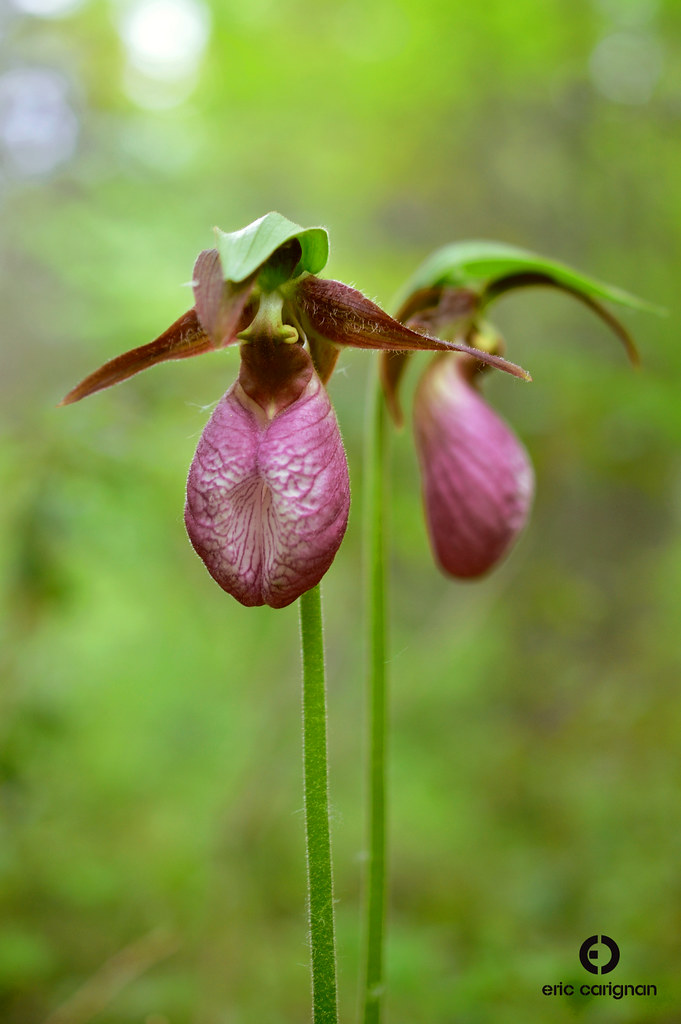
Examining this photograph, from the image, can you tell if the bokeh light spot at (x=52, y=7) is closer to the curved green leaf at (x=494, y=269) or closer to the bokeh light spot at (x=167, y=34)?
the bokeh light spot at (x=167, y=34)

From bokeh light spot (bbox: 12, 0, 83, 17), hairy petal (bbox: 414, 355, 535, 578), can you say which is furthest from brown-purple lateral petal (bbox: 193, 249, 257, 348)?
bokeh light spot (bbox: 12, 0, 83, 17)

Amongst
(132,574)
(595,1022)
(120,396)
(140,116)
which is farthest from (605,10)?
(595,1022)

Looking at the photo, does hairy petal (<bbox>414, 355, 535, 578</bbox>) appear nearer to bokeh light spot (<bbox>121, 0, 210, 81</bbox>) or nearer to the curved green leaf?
the curved green leaf

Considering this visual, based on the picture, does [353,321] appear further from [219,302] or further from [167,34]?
[167,34]

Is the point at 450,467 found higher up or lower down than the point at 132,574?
higher up

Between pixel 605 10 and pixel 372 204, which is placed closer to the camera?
pixel 605 10

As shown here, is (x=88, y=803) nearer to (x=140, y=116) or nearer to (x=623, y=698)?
(x=623, y=698)

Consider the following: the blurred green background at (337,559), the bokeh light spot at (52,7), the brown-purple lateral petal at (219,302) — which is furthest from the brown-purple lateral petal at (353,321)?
the bokeh light spot at (52,7)
